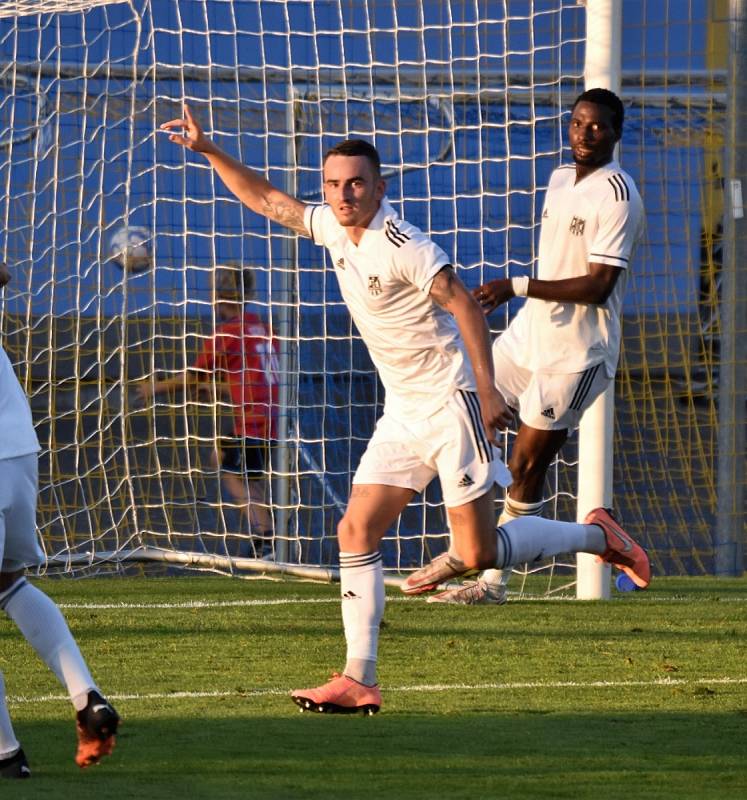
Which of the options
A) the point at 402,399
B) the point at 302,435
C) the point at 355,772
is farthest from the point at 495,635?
the point at 302,435

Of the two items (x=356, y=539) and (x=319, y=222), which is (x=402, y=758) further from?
(x=319, y=222)

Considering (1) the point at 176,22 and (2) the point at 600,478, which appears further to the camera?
(1) the point at 176,22

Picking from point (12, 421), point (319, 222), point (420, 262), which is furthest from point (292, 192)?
point (12, 421)

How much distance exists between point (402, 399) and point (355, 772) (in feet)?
5.41

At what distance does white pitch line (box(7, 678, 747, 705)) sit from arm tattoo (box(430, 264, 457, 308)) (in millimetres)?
1316

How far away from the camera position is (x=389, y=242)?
17.6ft

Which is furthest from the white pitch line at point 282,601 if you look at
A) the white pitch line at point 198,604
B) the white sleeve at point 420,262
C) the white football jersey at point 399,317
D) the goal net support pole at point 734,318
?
the white sleeve at point 420,262

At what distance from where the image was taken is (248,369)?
1020cm

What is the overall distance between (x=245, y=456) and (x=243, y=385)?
422 millimetres

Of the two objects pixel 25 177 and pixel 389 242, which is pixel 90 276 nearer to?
pixel 25 177

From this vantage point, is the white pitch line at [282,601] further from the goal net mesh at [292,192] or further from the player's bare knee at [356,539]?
the player's bare knee at [356,539]

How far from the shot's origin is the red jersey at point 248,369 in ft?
33.1

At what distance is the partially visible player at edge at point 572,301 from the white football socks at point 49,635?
3.19 meters

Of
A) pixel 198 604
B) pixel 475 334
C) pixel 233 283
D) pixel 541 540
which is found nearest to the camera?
pixel 475 334
